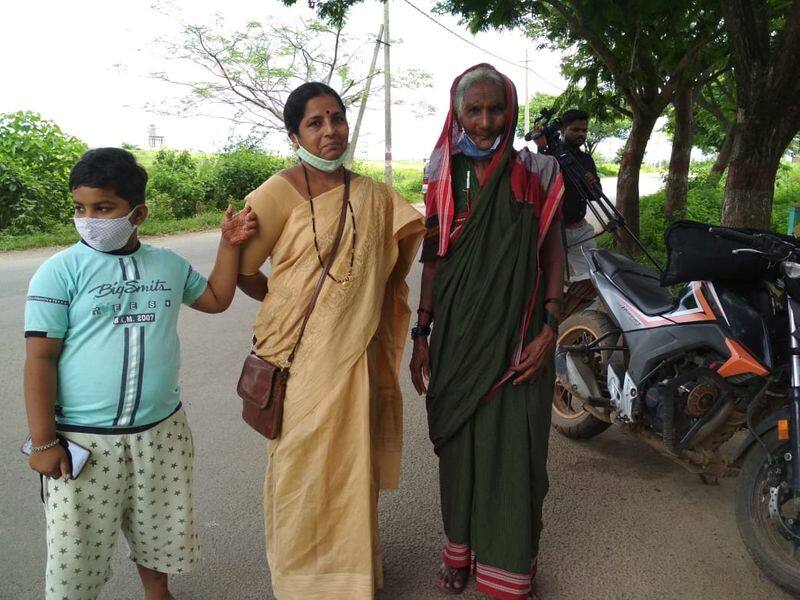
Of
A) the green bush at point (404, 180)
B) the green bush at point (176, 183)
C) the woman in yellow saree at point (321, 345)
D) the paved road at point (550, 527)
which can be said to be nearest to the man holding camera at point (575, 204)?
the paved road at point (550, 527)

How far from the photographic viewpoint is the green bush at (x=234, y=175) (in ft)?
53.5

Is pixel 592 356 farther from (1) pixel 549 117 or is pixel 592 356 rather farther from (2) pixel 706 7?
(2) pixel 706 7

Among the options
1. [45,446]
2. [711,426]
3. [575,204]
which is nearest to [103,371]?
[45,446]

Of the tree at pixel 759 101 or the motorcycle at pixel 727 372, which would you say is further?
the tree at pixel 759 101

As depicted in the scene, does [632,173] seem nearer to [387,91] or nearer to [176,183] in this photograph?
[176,183]

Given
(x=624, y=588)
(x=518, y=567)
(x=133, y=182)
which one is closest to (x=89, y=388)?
(x=133, y=182)

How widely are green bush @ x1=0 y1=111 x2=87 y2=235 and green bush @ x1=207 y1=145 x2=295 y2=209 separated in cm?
426

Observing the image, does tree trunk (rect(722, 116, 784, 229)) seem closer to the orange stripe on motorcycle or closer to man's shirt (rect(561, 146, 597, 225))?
man's shirt (rect(561, 146, 597, 225))

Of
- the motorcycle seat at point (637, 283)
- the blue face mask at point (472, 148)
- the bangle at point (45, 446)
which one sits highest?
the blue face mask at point (472, 148)

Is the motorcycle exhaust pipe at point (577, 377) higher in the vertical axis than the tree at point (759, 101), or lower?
lower

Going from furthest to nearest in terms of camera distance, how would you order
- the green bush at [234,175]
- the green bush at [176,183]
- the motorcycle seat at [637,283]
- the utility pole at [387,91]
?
the utility pole at [387,91] < the green bush at [234,175] < the green bush at [176,183] < the motorcycle seat at [637,283]

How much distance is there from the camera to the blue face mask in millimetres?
2168

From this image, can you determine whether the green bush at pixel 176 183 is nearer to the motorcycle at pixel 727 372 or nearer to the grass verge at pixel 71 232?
the grass verge at pixel 71 232

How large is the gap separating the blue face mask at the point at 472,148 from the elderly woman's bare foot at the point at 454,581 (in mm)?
1493
